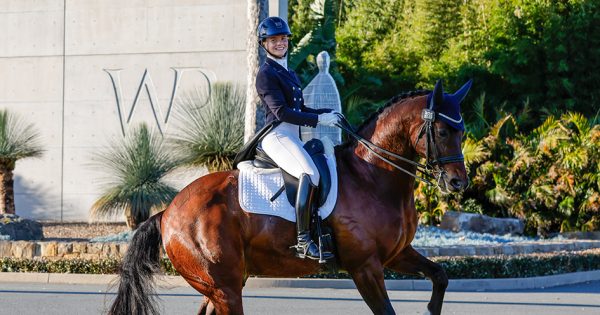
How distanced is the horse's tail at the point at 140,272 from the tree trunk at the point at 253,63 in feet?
30.1

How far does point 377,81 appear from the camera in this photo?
3106 centimetres

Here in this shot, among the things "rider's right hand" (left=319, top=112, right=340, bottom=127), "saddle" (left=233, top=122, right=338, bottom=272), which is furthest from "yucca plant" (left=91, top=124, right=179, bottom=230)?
"rider's right hand" (left=319, top=112, right=340, bottom=127)

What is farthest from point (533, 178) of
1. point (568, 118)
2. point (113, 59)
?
point (113, 59)

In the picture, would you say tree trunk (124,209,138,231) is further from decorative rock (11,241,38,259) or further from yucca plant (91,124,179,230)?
decorative rock (11,241,38,259)

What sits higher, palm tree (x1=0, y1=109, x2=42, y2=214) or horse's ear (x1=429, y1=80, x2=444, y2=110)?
horse's ear (x1=429, y1=80, x2=444, y2=110)

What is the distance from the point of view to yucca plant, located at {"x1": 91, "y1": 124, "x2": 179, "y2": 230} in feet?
58.8

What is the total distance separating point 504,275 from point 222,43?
35.0 feet

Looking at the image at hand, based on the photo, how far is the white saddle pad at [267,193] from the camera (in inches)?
305

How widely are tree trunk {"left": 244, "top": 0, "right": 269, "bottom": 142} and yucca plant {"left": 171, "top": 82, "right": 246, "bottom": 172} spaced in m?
0.94

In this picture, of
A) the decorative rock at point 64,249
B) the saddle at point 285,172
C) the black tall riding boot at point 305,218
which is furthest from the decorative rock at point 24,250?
the black tall riding boot at point 305,218

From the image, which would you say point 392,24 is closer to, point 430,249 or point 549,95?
point 549,95

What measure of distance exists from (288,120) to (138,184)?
10827 millimetres

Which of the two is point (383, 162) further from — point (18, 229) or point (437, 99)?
point (18, 229)

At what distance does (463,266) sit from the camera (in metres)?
15.3
